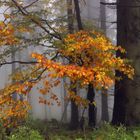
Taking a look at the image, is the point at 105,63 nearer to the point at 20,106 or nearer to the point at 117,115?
the point at 20,106

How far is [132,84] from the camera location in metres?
10.9

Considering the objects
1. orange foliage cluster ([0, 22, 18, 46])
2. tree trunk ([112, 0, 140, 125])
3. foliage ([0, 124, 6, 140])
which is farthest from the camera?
tree trunk ([112, 0, 140, 125])

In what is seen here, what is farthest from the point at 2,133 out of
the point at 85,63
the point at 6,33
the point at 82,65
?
the point at 85,63

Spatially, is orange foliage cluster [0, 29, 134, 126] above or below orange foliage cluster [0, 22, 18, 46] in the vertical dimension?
below

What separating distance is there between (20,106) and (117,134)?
96.9 inches

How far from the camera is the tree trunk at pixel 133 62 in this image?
1091 cm

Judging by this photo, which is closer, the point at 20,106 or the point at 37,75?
the point at 20,106

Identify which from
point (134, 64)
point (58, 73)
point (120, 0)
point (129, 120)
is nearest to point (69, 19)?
point (120, 0)

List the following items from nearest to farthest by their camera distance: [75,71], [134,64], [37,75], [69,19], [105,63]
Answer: [75,71] → [105,63] → [37,75] → [134,64] → [69,19]

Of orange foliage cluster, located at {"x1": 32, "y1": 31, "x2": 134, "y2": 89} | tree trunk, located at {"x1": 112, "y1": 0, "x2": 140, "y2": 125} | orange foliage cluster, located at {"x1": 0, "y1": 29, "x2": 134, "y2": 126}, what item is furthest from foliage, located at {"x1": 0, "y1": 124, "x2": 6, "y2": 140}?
tree trunk, located at {"x1": 112, "y1": 0, "x2": 140, "y2": 125}

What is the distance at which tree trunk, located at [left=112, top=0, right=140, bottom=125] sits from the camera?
10.9 metres

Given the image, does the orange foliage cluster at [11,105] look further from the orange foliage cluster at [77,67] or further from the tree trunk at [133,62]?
the tree trunk at [133,62]

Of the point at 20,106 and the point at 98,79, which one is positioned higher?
the point at 98,79

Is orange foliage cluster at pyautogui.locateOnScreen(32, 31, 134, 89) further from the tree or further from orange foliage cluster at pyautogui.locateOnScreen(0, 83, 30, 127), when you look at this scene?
orange foliage cluster at pyautogui.locateOnScreen(0, 83, 30, 127)
